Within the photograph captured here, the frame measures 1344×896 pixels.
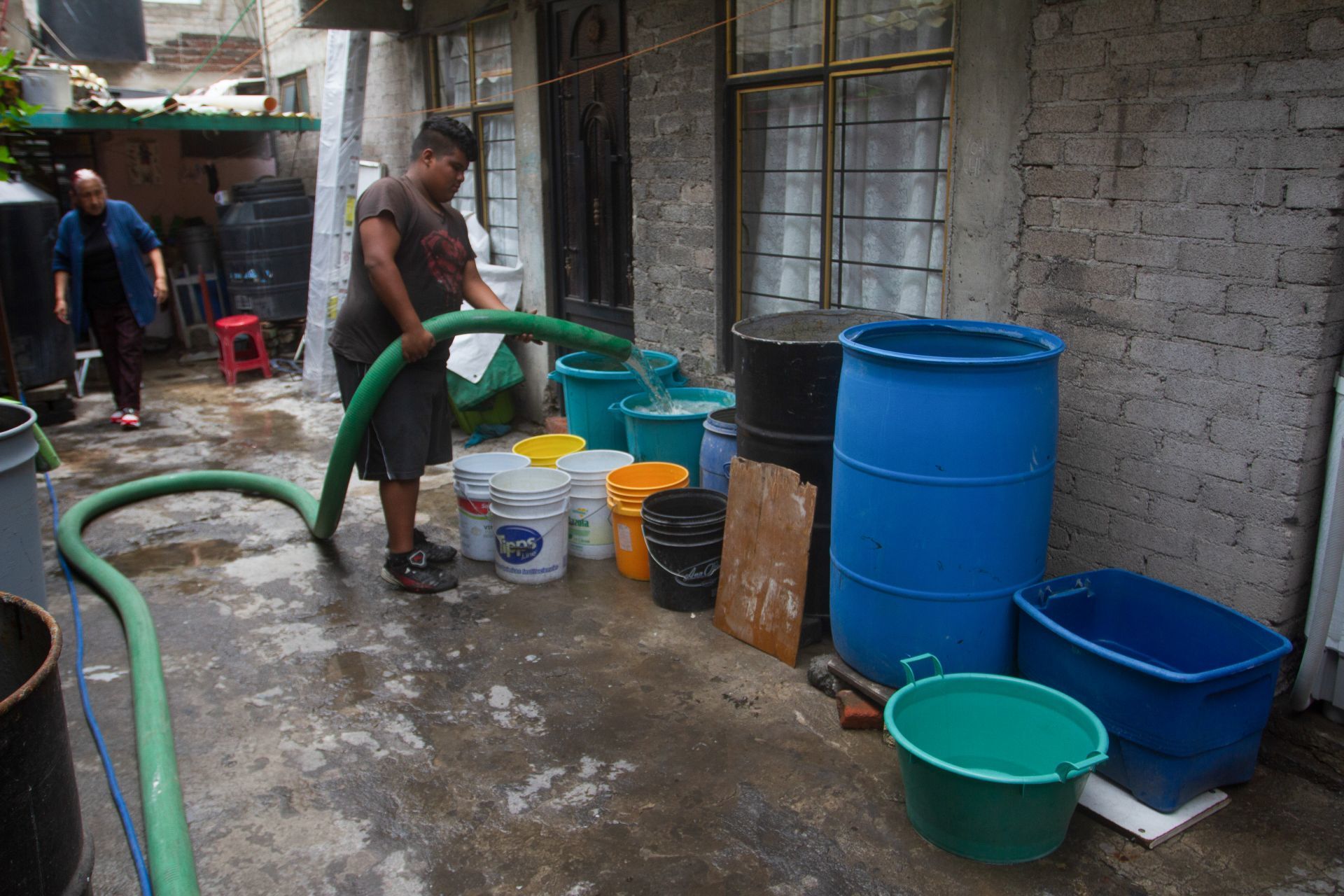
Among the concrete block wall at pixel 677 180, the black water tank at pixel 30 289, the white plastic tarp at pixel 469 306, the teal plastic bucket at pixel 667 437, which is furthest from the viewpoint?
the black water tank at pixel 30 289

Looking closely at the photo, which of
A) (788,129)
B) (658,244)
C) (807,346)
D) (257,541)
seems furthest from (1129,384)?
(257,541)

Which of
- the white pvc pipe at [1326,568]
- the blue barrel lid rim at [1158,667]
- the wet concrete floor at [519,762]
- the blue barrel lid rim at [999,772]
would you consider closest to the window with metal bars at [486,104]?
the wet concrete floor at [519,762]

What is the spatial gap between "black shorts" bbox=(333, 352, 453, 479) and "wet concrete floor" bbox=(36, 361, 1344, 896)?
0.59m

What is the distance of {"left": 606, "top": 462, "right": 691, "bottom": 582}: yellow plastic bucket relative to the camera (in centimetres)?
447

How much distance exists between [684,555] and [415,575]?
1261 millimetres

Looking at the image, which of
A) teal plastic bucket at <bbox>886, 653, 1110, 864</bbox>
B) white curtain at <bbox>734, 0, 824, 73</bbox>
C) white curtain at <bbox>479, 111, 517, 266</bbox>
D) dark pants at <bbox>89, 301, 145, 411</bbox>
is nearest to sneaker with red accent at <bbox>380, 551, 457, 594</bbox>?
teal plastic bucket at <bbox>886, 653, 1110, 864</bbox>

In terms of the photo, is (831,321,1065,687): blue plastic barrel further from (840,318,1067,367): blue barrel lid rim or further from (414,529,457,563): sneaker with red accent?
(414,529,457,563): sneaker with red accent

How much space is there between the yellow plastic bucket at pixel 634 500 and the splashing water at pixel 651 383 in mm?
458

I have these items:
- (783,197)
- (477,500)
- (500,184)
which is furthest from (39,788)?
(500,184)

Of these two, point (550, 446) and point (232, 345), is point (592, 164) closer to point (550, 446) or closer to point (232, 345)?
point (550, 446)

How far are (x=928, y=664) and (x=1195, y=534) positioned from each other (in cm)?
99

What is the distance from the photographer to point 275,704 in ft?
11.7

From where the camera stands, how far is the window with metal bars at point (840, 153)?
428cm

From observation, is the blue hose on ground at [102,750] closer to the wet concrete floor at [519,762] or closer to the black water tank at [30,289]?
the wet concrete floor at [519,762]
